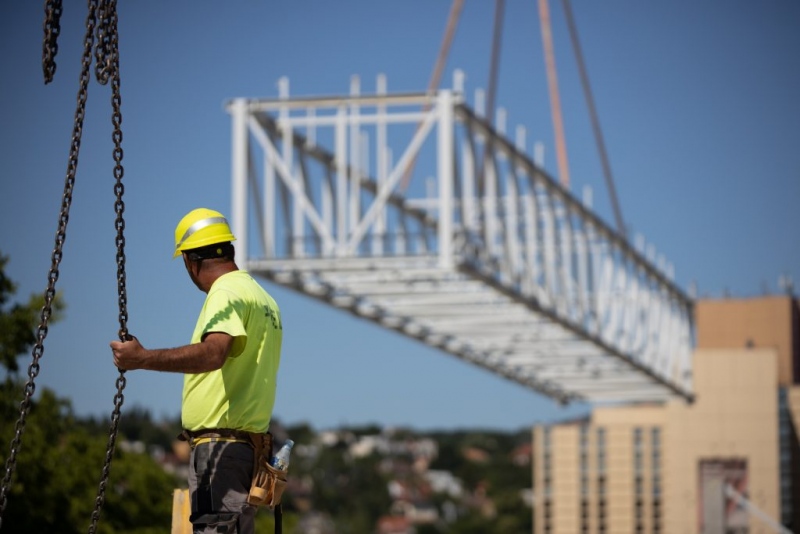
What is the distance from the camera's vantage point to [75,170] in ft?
30.2

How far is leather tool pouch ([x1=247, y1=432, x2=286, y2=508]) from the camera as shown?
8570mm

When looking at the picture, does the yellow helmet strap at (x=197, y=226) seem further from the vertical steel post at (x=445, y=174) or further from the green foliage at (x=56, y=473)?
the vertical steel post at (x=445, y=174)

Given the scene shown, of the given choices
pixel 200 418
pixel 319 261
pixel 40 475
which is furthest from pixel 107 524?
pixel 200 418

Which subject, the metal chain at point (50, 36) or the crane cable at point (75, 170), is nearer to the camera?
the crane cable at point (75, 170)

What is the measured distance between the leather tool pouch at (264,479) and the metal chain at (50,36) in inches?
99.7

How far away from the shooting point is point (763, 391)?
8288cm

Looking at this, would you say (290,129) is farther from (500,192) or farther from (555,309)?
(555,309)

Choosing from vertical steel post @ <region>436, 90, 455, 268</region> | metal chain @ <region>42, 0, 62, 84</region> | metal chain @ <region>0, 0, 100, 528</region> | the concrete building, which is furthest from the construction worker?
the concrete building

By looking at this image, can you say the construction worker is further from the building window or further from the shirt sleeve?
the building window

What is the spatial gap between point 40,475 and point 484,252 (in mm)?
9246

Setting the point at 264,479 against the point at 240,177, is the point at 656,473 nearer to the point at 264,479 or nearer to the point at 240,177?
the point at 240,177

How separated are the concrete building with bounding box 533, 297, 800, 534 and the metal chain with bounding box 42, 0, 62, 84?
68.7 m

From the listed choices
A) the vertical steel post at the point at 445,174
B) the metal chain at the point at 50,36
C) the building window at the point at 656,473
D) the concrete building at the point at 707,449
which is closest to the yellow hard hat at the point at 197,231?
the metal chain at the point at 50,36

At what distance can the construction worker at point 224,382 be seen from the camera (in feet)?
27.7
